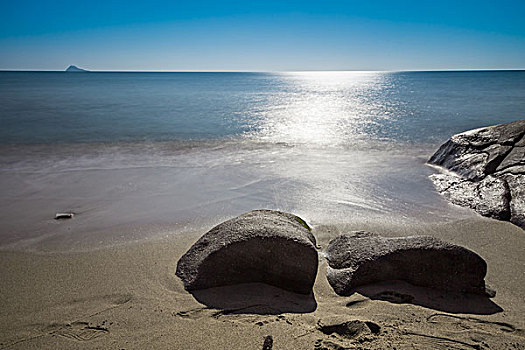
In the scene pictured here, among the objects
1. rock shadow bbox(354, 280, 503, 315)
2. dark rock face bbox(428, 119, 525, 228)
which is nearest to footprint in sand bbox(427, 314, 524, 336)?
rock shadow bbox(354, 280, 503, 315)

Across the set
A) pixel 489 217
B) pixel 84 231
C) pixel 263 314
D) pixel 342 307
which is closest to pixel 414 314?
pixel 342 307

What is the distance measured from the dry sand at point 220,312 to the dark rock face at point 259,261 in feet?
0.30

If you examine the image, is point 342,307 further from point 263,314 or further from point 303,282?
point 263,314

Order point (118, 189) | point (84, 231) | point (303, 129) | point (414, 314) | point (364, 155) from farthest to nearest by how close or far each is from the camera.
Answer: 1. point (303, 129)
2. point (364, 155)
3. point (118, 189)
4. point (84, 231)
5. point (414, 314)

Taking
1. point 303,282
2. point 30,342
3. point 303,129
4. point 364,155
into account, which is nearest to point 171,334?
point 30,342

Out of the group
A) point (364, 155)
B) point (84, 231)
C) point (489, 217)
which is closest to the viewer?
point (84, 231)

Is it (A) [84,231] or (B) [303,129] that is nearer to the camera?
(A) [84,231]

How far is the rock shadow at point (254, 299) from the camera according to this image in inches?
120

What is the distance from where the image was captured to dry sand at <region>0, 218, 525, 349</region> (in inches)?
103

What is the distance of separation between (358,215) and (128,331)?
390 centimetres

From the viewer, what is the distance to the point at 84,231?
5020mm

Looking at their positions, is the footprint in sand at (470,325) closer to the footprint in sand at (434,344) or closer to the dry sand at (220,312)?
the dry sand at (220,312)

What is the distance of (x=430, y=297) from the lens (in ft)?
10.6

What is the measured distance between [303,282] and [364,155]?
771cm
